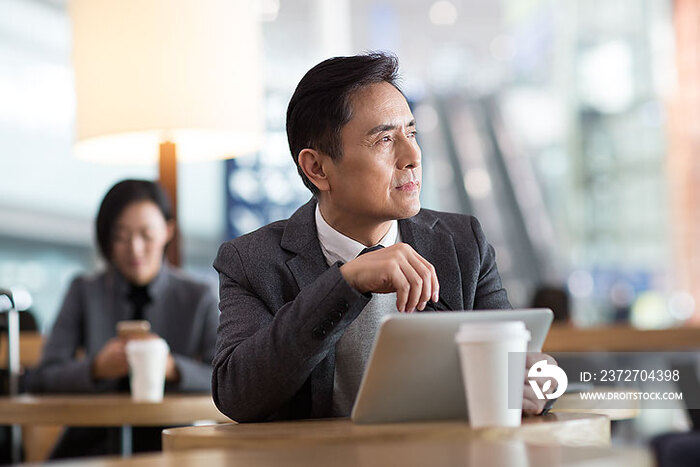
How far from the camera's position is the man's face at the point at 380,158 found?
1.45 meters

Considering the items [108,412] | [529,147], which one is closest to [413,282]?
[108,412]

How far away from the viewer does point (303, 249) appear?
1.46 m

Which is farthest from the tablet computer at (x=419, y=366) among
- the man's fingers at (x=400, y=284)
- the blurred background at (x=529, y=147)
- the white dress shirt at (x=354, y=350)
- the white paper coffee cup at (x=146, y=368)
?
the blurred background at (x=529, y=147)

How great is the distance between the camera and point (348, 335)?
1.40 metres

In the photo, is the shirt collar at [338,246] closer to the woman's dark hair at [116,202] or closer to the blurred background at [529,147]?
the woman's dark hair at [116,202]

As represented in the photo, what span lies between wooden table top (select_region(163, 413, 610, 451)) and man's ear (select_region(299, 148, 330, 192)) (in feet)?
1.74

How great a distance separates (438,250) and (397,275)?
1.06ft

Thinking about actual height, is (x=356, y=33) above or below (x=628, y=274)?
above

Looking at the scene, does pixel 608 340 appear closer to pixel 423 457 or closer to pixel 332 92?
pixel 332 92

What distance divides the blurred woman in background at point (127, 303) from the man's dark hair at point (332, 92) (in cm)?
110

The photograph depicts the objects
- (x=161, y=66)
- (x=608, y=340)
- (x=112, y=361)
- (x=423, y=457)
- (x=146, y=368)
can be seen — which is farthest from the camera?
(x=608, y=340)

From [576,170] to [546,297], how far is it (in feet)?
16.5

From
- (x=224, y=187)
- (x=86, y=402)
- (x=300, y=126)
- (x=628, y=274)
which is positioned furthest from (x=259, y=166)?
(x=628, y=274)

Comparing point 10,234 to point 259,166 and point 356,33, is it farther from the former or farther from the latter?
point 356,33
